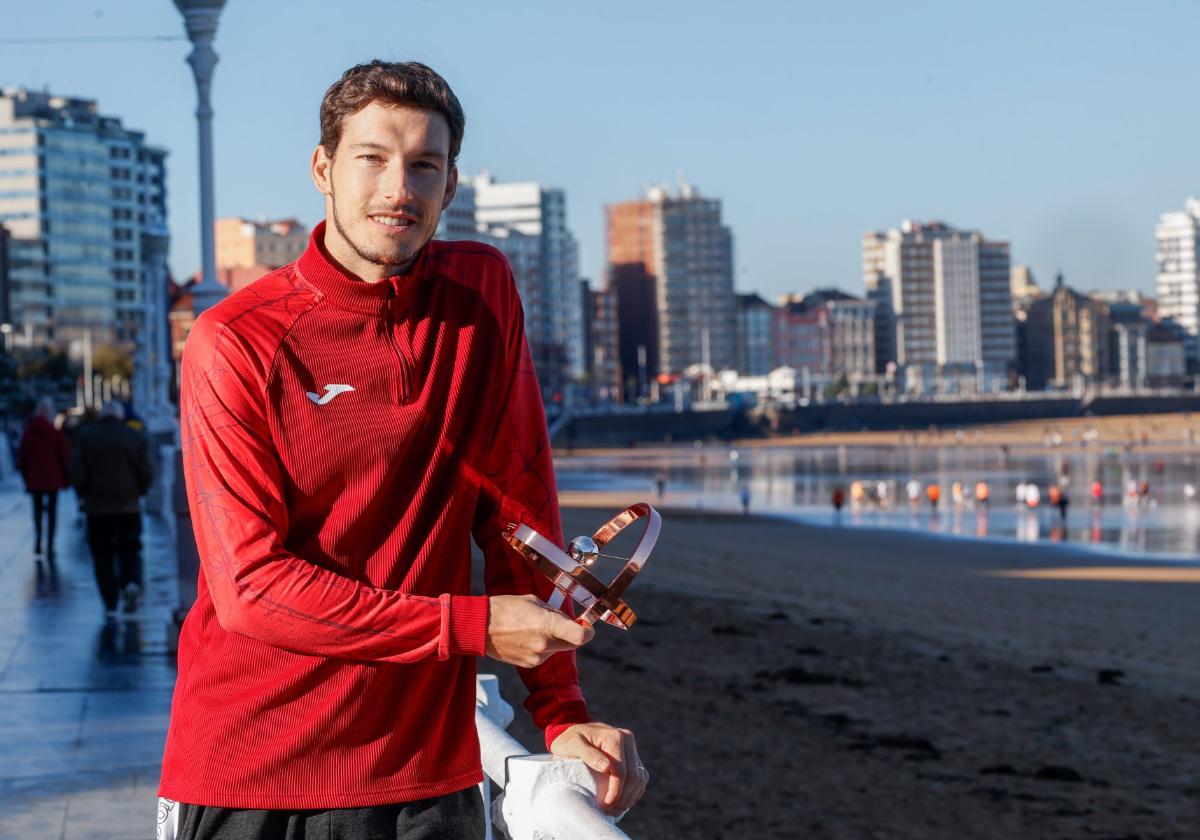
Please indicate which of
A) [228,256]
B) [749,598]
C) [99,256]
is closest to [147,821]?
[749,598]

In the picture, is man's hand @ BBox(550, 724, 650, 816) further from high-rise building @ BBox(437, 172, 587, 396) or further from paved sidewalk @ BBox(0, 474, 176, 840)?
high-rise building @ BBox(437, 172, 587, 396)

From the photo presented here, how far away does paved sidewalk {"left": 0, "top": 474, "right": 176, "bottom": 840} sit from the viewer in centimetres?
552

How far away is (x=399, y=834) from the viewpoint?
2.10 m

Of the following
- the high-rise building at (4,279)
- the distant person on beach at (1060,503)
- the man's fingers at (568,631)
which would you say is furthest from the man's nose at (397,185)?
the high-rise building at (4,279)

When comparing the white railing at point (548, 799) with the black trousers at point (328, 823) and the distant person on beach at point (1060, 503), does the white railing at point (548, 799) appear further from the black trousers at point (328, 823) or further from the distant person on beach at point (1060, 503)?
the distant person on beach at point (1060, 503)

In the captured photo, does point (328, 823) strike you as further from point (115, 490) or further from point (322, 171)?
point (115, 490)

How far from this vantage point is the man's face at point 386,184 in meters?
2.14

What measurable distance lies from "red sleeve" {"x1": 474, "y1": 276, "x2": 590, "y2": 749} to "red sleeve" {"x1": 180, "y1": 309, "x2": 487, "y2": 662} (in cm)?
30

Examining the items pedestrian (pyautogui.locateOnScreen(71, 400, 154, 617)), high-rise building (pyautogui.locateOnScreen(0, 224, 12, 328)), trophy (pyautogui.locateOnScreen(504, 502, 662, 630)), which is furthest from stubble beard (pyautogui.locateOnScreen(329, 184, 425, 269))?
high-rise building (pyautogui.locateOnScreen(0, 224, 12, 328))

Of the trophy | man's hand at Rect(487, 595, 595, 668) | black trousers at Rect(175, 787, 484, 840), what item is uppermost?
the trophy

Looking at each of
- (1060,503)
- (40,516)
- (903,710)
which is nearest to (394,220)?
(903,710)

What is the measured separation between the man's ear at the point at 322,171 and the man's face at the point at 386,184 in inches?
1.1

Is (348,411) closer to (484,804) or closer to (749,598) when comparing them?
(484,804)

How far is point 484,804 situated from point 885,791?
716cm
